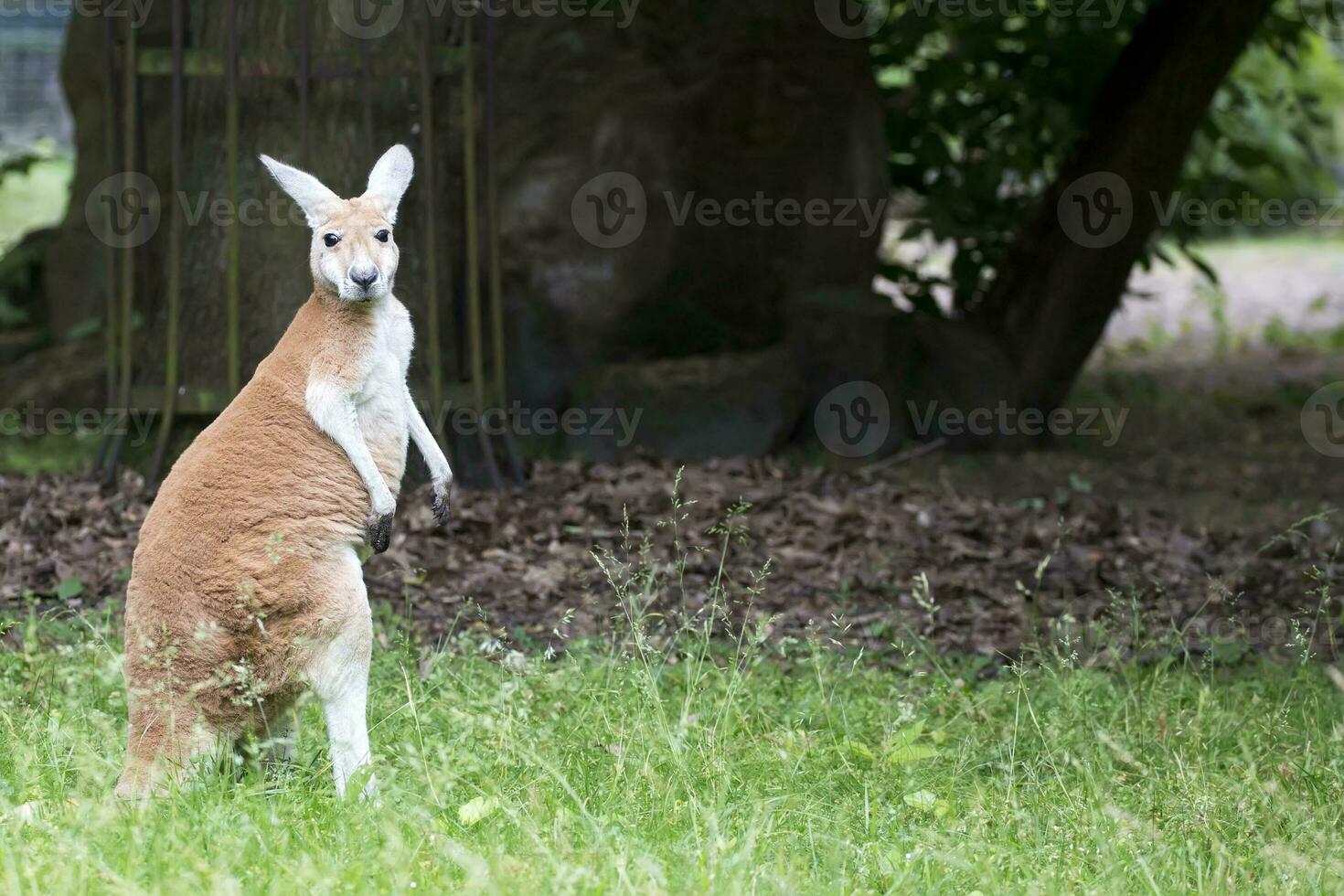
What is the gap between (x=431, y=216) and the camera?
5.68 m

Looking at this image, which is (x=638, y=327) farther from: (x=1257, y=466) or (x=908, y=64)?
(x=1257, y=466)

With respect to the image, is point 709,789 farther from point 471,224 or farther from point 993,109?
point 993,109

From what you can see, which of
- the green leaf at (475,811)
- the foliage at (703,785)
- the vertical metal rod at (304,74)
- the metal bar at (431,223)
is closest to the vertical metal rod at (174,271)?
the vertical metal rod at (304,74)

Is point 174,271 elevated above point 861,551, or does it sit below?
above

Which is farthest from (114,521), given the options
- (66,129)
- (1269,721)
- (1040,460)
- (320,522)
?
(66,129)

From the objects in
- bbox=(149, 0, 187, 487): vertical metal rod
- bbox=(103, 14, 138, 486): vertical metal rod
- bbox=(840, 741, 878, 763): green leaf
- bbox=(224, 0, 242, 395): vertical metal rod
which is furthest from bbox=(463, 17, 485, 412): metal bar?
bbox=(840, 741, 878, 763): green leaf

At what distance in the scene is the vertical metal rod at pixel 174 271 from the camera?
560 centimetres

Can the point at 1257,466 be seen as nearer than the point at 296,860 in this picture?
No

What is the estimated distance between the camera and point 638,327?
746 centimetres

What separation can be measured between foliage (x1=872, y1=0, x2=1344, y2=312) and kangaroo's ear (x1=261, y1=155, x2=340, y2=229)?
4444mm

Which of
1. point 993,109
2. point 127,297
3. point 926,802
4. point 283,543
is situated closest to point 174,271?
point 127,297

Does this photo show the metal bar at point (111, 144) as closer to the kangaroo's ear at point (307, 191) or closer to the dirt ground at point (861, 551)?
the dirt ground at point (861, 551)

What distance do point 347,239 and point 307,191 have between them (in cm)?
15

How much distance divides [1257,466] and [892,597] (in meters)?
3.52
